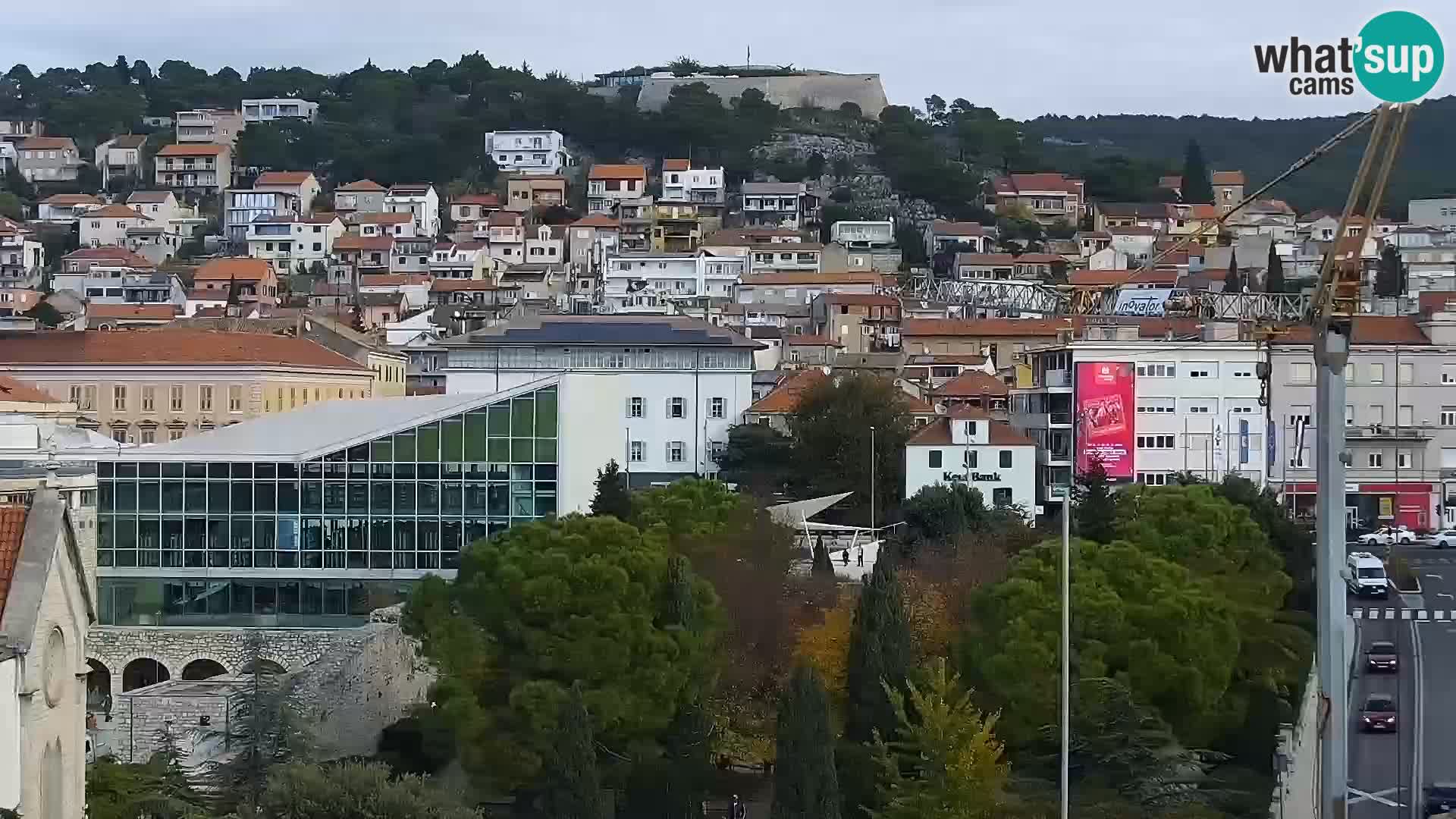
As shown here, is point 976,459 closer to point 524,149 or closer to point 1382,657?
point 1382,657

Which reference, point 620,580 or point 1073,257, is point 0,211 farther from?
point 620,580

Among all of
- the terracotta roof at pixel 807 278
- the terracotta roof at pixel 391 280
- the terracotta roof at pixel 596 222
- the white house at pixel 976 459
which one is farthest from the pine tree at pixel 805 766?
the terracotta roof at pixel 596 222

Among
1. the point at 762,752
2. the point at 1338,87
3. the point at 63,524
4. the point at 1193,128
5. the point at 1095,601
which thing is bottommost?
the point at 762,752

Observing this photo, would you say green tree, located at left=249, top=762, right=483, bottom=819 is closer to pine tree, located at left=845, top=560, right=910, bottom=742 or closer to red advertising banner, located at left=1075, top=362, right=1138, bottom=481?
pine tree, located at left=845, top=560, right=910, bottom=742

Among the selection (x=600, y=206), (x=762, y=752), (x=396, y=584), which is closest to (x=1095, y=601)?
(x=762, y=752)

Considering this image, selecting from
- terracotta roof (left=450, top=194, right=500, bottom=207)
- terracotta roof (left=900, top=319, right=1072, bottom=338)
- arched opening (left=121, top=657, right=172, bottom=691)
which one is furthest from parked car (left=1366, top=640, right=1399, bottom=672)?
terracotta roof (left=450, top=194, right=500, bottom=207)
